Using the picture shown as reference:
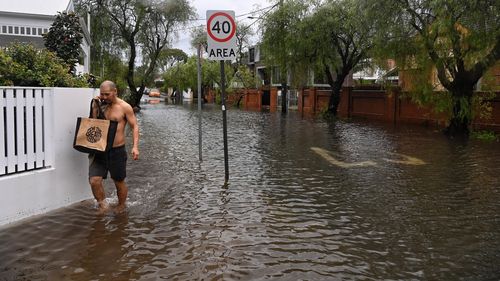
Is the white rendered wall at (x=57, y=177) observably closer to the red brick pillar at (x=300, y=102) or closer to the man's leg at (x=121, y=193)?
the man's leg at (x=121, y=193)

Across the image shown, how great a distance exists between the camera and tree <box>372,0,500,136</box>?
1370cm

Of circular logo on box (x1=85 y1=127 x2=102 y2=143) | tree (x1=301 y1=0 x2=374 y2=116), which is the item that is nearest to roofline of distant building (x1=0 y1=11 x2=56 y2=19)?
circular logo on box (x1=85 y1=127 x2=102 y2=143)

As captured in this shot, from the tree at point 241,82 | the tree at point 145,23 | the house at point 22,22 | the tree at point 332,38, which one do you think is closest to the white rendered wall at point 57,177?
the house at point 22,22

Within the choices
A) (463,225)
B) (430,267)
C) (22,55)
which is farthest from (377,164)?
(22,55)

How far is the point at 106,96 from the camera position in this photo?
5.92m

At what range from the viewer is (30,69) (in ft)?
20.5

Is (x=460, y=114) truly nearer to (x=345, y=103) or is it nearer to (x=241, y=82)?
(x=345, y=103)

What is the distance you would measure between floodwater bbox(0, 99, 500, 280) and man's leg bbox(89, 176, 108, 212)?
15 centimetres

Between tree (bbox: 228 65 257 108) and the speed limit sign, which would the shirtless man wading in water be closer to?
the speed limit sign

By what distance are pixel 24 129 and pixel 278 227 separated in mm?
3032

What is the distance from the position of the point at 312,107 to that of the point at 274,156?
75.8ft

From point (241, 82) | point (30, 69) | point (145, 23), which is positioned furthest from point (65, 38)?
point (241, 82)

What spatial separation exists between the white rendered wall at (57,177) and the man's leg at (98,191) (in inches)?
19.5

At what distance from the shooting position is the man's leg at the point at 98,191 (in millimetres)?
5953
